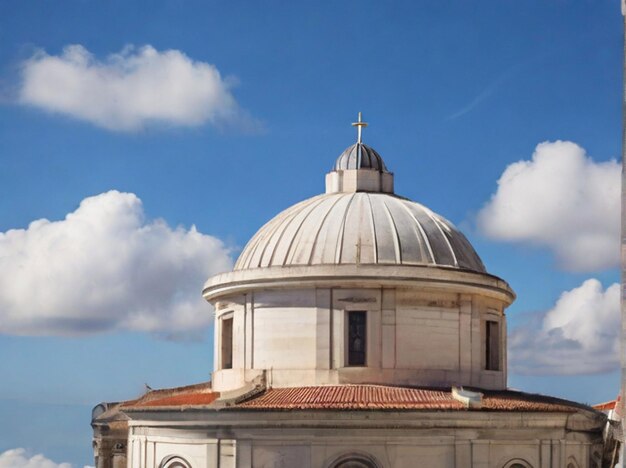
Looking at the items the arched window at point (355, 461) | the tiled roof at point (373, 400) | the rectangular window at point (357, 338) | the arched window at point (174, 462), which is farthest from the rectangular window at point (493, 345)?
the arched window at point (174, 462)

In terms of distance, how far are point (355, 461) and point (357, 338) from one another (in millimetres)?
5058

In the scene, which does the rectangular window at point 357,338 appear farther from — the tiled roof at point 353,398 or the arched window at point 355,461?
the arched window at point 355,461

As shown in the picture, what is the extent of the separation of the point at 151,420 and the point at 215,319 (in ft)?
19.7

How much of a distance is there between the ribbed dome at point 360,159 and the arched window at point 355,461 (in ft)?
39.4

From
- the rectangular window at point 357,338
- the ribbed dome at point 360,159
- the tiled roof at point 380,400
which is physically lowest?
the tiled roof at point 380,400

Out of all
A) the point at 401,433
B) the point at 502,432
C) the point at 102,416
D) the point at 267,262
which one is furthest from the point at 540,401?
the point at 102,416

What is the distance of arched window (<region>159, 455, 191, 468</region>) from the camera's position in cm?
4078

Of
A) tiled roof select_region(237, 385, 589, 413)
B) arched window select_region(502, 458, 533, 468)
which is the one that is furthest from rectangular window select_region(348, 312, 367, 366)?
arched window select_region(502, 458, 533, 468)

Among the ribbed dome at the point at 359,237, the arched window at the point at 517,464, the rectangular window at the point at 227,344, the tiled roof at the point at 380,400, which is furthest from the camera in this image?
the rectangular window at the point at 227,344

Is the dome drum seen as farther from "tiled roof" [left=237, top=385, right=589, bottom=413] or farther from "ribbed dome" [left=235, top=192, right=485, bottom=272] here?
"tiled roof" [left=237, top=385, right=589, bottom=413]

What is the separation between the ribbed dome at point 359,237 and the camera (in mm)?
43625

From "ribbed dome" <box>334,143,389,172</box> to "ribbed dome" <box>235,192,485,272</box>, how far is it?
4.43ft

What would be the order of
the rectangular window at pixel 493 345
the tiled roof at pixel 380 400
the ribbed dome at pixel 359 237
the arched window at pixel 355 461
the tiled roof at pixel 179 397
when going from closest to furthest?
the tiled roof at pixel 380 400 < the arched window at pixel 355 461 < the tiled roof at pixel 179 397 < the ribbed dome at pixel 359 237 < the rectangular window at pixel 493 345

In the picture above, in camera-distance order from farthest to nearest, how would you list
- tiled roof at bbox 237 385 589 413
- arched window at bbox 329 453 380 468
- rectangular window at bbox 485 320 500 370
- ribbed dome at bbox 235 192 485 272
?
rectangular window at bbox 485 320 500 370 < ribbed dome at bbox 235 192 485 272 < arched window at bbox 329 453 380 468 < tiled roof at bbox 237 385 589 413
